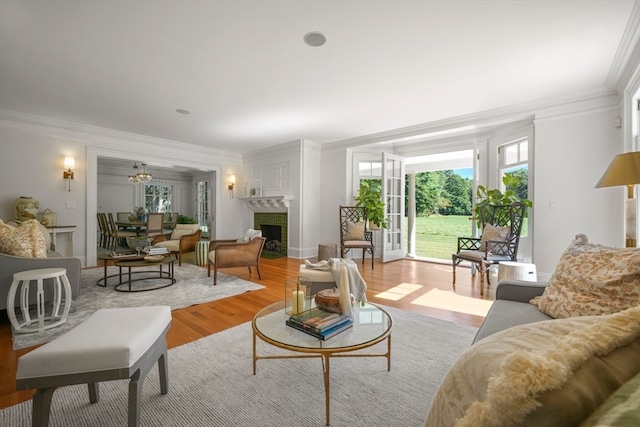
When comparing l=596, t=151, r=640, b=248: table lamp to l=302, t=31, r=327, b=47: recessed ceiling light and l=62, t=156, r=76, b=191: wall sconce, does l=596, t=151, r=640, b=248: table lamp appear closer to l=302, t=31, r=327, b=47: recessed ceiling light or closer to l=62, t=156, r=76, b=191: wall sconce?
l=302, t=31, r=327, b=47: recessed ceiling light

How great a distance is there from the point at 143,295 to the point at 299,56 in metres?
3.23

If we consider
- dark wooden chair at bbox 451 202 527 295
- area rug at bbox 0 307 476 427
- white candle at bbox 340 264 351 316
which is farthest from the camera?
dark wooden chair at bbox 451 202 527 295

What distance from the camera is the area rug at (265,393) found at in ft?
4.70

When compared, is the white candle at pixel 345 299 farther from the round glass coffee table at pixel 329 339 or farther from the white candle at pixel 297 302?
the white candle at pixel 297 302

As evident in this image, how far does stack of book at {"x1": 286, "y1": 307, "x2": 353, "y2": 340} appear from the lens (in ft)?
5.07

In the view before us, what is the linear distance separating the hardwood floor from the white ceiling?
2.54 meters

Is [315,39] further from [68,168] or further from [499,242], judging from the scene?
[68,168]

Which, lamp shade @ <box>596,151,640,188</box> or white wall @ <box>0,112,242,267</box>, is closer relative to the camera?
lamp shade @ <box>596,151,640,188</box>

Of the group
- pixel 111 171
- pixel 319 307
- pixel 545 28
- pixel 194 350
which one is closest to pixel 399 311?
pixel 319 307

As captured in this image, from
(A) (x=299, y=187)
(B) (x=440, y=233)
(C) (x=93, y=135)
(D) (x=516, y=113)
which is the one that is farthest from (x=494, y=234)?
(C) (x=93, y=135)

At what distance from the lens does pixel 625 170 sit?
2.00 metres

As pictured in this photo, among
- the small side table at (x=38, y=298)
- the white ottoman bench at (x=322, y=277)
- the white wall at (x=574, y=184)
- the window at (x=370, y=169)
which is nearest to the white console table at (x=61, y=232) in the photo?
the small side table at (x=38, y=298)

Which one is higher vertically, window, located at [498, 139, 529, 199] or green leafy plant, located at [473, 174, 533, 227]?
window, located at [498, 139, 529, 199]

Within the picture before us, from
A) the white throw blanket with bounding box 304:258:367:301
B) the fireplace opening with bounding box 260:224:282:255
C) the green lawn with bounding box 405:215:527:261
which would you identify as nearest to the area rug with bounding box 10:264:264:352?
the white throw blanket with bounding box 304:258:367:301
